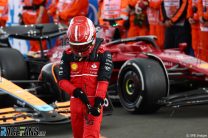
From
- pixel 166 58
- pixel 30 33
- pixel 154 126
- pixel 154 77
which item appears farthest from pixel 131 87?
pixel 30 33

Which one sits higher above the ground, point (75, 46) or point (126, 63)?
point (75, 46)

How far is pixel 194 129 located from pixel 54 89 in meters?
1.96

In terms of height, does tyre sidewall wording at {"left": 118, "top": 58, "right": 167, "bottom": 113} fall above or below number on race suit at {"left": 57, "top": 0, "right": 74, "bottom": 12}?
below

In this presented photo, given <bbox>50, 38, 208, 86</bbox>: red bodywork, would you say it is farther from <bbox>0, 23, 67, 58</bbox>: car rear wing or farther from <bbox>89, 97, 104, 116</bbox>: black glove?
<bbox>89, 97, 104, 116</bbox>: black glove

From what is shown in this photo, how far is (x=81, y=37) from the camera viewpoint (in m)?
6.14

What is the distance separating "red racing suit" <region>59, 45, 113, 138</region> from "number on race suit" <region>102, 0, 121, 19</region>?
7.41 metres

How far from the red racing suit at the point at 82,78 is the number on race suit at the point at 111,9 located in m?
7.41

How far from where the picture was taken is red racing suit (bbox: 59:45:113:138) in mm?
6203

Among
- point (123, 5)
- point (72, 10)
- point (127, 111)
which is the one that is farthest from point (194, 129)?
point (72, 10)

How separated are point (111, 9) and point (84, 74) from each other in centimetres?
763

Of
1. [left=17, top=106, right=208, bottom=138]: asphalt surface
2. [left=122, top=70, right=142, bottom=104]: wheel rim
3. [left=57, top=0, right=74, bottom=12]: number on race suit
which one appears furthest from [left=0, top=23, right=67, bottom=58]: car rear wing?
[left=57, top=0, right=74, bottom=12]: number on race suit

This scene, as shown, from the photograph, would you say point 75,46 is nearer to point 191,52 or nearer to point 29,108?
point 29,108

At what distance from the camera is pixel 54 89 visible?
875 cm

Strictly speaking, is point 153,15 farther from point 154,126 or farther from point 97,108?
point 97,108
